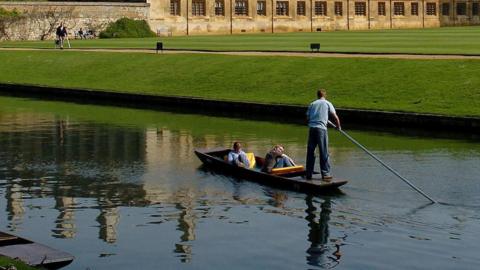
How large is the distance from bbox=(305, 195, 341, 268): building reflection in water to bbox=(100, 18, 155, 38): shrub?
79811 mm

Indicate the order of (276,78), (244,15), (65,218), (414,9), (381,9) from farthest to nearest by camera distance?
(414,9), (381,9), (244,15), (276,78), (65,218)

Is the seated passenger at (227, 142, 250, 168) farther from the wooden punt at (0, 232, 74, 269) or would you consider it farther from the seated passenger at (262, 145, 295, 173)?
the wooden punt at (0, 232, 74, 269)

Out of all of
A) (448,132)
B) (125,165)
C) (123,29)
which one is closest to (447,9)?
(123,29)

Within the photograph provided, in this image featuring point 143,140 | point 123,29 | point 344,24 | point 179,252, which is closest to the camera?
point 179,252

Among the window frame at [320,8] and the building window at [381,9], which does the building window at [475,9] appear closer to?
the building window at [381,9]

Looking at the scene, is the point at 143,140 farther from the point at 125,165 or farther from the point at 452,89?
the point at 452,89

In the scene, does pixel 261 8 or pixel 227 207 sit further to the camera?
pixel 261 8

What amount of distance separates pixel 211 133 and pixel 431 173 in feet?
37.9

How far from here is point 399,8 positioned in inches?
5015

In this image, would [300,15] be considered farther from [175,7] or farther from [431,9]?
[431,9]

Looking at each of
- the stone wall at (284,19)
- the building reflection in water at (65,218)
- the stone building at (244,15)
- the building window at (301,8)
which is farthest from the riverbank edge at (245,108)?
the building window at (301,8)

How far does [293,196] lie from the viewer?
23844 millimetres

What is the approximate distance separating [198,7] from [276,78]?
62.5 metres

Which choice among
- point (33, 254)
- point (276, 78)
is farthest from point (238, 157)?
point (276, 78)
